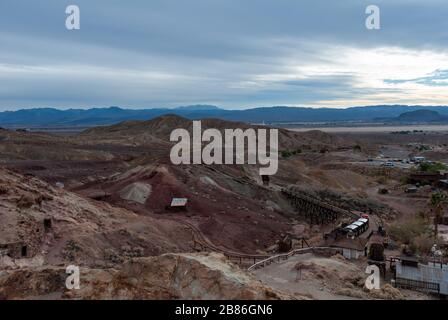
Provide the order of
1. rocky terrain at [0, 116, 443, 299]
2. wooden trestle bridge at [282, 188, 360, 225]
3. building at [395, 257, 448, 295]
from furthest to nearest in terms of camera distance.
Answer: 1. wooden trestle bridge at [282, 188, 360, 225]
2. building at [395, 257, 448, 295]
3. rocky terrain at [0, 116, 443, 299]

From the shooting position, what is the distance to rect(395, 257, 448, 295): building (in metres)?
22.8

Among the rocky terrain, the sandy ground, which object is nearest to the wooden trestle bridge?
the rocky terrain

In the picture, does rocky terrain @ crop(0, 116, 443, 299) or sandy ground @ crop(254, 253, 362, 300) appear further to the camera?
sandy ground @ crop(254, 253, 362, 300)

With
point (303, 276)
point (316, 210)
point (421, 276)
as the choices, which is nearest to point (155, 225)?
point (303, 276)

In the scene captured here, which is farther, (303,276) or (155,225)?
(155,225)

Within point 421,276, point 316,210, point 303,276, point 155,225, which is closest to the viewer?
→ point 303,276

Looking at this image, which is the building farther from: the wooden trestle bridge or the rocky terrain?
the wooden trestle bridge

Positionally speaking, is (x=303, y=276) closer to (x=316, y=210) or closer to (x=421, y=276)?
(x=421, y=276)

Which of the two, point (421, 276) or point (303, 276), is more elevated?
Result: point (303, 276)

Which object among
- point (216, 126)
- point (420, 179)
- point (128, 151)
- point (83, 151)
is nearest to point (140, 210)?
point (420, 179)

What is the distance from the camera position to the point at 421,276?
2347 centimetres

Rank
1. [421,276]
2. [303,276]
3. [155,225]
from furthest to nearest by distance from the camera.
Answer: [155,225] → [421,276] → [303,276]

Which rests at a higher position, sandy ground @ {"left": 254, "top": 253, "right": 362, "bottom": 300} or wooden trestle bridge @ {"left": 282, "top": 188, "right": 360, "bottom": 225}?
sandy ground @ {"left": 254, "top": 253, "right": 362, "bottom": 300}
